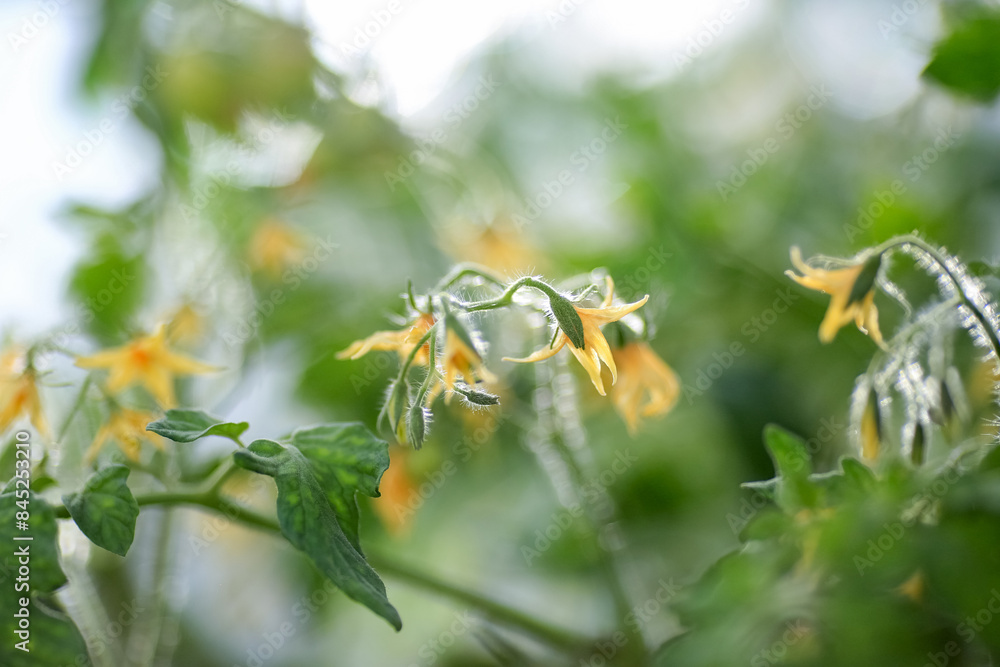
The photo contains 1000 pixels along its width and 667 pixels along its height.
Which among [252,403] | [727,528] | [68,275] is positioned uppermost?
[68,275]

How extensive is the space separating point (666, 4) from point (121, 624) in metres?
1.33

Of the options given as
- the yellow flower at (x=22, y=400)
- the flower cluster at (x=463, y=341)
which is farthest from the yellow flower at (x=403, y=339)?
the yellow flower at (x=22, y=400)

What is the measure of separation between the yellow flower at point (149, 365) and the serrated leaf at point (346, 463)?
271mm

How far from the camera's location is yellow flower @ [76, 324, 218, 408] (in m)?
0.82

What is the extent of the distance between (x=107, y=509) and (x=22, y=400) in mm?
281

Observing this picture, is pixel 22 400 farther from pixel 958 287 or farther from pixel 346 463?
pixel 958 287

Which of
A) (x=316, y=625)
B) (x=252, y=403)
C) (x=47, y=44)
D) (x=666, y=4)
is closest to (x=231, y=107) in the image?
(x=47, y=44)

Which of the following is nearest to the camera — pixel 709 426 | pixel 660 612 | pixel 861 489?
pixel 861 489

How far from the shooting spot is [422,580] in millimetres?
746

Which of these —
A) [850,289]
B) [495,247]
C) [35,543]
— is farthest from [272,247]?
[850,289]

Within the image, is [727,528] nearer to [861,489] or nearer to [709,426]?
[709,426]

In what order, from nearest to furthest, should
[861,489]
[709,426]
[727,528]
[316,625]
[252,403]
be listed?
[861,489], [727,528], [709,426], [316,625], [252,403]

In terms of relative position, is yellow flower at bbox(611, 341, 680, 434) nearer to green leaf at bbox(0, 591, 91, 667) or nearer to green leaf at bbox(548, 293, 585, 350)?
green leaf at bbox(548, 293, 585, 350)

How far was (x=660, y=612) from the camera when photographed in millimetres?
893
